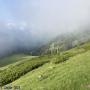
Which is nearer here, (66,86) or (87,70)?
(66,86)

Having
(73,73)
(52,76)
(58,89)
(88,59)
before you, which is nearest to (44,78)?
(52,76)

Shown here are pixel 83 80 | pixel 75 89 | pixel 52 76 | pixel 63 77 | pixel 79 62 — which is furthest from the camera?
pixel 79 62

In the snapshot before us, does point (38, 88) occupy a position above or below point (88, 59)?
below

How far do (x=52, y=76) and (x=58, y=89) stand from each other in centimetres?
1319

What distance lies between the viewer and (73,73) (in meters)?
72.8

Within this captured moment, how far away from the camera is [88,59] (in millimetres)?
89125

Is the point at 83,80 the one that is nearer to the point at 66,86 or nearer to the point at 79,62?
the point at 66,86

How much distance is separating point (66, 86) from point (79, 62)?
25.6 m

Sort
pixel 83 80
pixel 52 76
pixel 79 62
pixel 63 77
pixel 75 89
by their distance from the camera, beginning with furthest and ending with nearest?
pixel 79 62
pixel 52 76
pixel 63 77
pixel 83 80
pixel 75 89

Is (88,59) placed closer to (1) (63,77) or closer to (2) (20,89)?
(1) (63,77)

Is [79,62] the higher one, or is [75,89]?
[79,62]

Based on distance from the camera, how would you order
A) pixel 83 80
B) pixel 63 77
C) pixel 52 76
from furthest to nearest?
1. pixel 52 76
2. pixel 63 77
3. pixel 83 80

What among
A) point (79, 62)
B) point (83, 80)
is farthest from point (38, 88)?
point (79, 62)

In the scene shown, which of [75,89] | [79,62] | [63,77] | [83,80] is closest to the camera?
[75,89]
